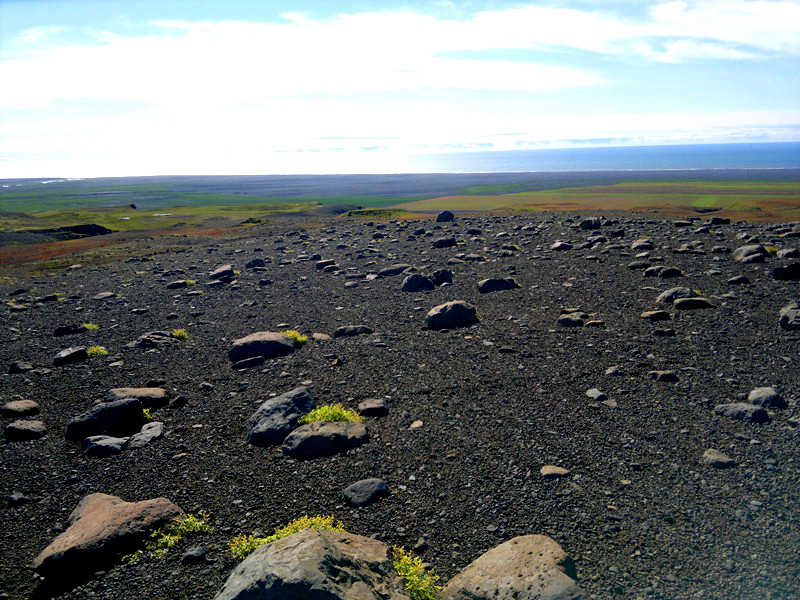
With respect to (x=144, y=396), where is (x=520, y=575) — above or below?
above

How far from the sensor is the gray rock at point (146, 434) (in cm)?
1065

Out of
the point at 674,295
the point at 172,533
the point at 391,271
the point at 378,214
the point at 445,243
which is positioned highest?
the point at 378,214

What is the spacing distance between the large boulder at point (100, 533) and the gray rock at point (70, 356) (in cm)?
902

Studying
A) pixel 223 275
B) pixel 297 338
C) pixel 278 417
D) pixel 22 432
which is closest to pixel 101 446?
pixel 22 432

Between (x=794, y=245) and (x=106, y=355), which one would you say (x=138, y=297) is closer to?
(x=106, y=355)

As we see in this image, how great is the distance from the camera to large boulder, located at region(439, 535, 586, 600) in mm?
5355

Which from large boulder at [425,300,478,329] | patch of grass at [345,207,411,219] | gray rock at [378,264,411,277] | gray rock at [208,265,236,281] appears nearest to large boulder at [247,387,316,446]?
large boulder at [425,300,478,329]

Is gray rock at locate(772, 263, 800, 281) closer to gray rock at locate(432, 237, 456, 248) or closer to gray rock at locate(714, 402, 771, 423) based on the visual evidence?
gray rock at locate(714, 402, 771, 423)

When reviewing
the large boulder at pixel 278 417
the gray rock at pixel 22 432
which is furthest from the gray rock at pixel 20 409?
the large boulder at pixel 278 417

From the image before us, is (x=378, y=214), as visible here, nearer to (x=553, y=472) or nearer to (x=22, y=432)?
(x=22, y=432)

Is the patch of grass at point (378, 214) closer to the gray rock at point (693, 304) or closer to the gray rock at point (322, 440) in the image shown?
the gray rock at point (693, 304)

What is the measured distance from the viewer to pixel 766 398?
10.1 metres

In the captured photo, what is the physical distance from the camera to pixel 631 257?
81.1 feet

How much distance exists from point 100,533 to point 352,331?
10.1 meters
